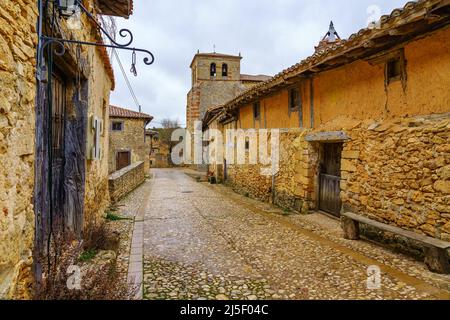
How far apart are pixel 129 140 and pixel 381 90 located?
734 inches

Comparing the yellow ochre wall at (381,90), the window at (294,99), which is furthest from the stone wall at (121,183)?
the window at (294,99)

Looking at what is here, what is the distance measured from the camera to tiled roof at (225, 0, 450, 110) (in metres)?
4.00

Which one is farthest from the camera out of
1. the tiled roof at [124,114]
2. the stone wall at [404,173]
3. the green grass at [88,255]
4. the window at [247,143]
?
the tiled roof at [124,114]

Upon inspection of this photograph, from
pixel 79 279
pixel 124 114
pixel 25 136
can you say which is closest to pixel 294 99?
pixel 79 279

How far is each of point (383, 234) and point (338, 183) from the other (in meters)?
1.87

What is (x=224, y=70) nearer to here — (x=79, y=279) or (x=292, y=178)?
(x=292, y=178)

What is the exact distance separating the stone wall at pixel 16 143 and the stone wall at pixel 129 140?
19289 millimetres

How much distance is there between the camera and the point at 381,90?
18.0 ft

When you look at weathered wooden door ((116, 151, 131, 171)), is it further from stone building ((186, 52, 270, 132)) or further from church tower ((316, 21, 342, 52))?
church tower ((316, 21, 342, 52))

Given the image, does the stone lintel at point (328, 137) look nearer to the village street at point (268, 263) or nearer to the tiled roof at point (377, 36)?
the tiled roof at point (377, 36)

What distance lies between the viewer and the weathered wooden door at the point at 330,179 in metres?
7.09

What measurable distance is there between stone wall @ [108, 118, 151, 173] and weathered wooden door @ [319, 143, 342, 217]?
15744 millimetres

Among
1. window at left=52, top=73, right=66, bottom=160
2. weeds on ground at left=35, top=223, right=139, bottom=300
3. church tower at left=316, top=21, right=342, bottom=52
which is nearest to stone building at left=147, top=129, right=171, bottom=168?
church tower at left=316, top=21, right=342, bottom=52
